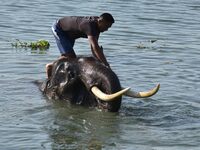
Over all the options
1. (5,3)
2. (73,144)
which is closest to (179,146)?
(73,144)

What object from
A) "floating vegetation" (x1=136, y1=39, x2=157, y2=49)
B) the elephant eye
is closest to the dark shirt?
the elephant eye

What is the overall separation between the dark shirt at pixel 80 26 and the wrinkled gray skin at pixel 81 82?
48cm

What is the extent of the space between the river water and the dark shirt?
52.6 inches

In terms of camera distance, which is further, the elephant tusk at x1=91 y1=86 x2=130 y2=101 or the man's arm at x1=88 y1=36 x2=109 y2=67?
the man's arm at x1=88 y1=36 x2=109 y2=67

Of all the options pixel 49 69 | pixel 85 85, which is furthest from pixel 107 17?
pixel 49 69

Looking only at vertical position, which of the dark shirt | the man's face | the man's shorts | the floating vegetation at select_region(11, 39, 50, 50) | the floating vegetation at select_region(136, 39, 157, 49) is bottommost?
the floating vegetation at select_region(136, 39, 157, 49)

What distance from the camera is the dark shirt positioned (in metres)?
11.9

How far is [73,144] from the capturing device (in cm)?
994

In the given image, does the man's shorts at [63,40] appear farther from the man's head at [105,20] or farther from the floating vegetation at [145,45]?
the floating vegetation at [145,45]

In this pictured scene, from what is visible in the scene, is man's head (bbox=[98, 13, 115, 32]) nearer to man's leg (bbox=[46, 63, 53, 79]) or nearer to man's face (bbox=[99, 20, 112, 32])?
man's face (bbox=[99, 20, 112, 32])

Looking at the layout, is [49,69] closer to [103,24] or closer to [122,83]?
[122,83]

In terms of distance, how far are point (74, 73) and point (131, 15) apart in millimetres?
13034

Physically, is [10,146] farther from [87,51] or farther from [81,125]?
[87,51]

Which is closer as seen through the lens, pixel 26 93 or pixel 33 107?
pixel 33 107
